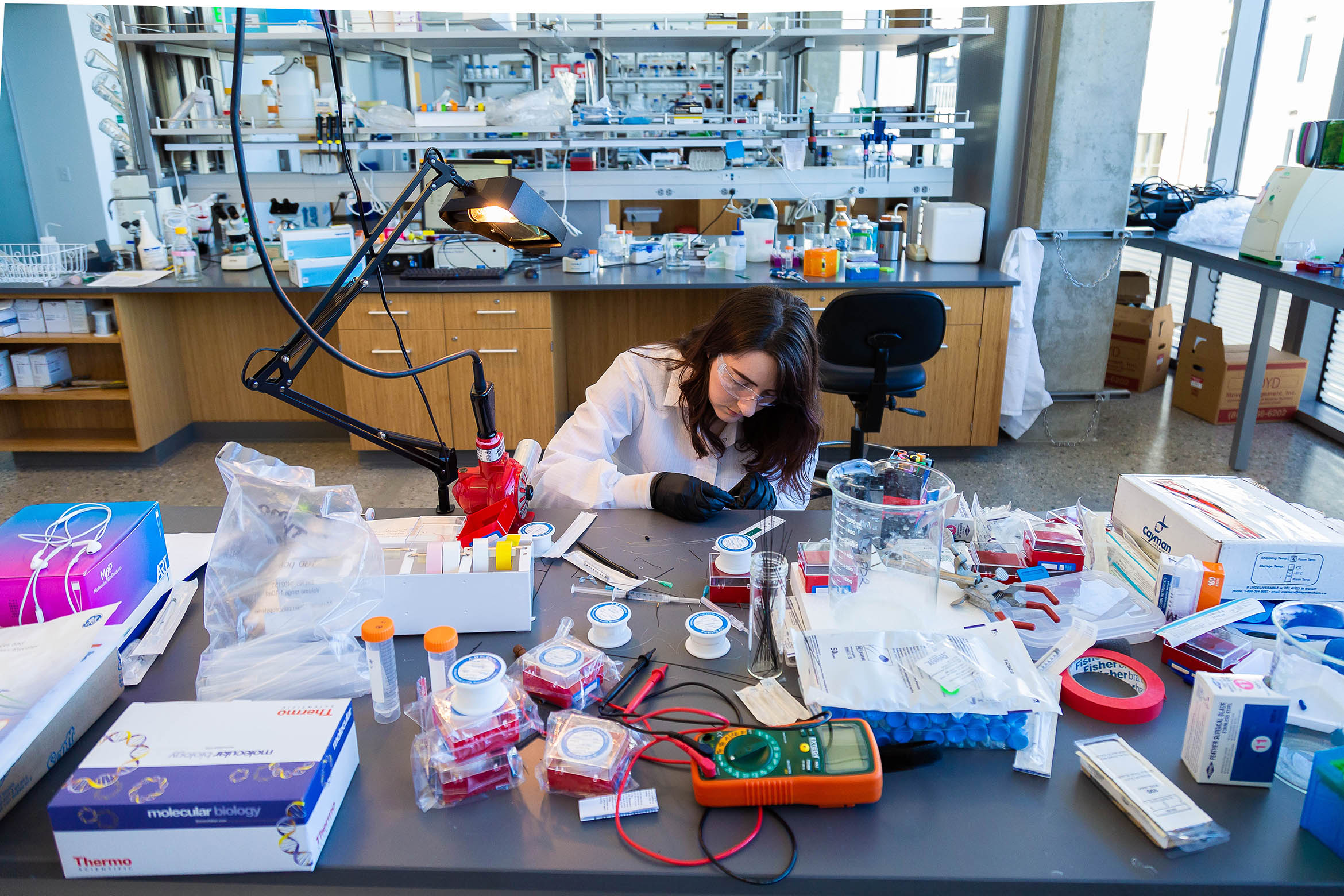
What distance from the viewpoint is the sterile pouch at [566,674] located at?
104 centimetres

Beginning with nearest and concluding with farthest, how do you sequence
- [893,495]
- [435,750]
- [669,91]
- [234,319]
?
[435,750]
[893,495]
[234,319]
[669,91]

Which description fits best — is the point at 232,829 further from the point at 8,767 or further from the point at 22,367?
the point at 22,367

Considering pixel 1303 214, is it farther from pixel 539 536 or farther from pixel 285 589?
pixel 285 589

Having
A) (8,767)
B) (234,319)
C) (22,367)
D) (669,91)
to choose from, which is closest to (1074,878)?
(8,767)

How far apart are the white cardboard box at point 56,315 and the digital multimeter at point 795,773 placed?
357 cm

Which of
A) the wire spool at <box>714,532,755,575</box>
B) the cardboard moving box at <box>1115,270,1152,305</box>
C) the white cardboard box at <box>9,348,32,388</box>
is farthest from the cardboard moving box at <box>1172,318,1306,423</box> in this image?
the white cardboard box at <box>9,348,32,388</box>

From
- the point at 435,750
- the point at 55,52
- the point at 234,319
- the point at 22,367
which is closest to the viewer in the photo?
the point at 435,750

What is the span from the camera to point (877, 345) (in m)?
2.95

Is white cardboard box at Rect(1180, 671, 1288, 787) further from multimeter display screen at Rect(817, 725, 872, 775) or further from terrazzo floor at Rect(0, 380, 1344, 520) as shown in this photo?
terrazzo floor at Rect(0, 380, 1344, 520)

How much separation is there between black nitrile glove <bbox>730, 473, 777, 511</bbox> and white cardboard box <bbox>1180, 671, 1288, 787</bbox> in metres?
0.83

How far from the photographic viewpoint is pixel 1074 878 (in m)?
0.80

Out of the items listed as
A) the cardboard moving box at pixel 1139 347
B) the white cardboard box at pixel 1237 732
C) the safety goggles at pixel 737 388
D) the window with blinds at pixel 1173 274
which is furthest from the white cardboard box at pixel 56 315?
the window with blinds at pixel 1173 274

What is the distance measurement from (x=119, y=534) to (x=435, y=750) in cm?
61

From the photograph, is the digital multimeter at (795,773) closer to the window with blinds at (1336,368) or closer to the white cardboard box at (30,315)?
the white cardboard box at (30,315)
